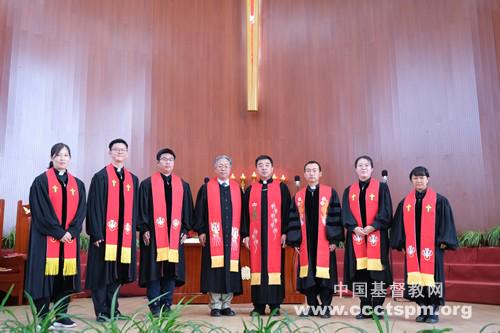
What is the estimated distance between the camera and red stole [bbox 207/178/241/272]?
15.1ft

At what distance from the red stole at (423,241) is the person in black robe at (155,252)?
209 cm

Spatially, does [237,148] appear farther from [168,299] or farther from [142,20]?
[168,299]

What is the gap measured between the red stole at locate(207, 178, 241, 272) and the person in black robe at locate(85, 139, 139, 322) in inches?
29.1

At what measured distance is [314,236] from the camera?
15.3ft

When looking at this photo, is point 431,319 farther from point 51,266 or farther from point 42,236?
point 42,236

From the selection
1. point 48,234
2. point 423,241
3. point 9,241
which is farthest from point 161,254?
point 9,241

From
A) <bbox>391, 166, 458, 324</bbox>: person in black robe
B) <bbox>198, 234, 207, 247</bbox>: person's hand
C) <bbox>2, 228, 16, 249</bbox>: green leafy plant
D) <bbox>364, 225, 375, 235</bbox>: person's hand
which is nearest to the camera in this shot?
<bbox>391, 166, 458, 324</bbox>: person in black robe

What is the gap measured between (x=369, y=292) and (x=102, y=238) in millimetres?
2461

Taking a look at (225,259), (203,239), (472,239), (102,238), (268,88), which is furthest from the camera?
(268,88)

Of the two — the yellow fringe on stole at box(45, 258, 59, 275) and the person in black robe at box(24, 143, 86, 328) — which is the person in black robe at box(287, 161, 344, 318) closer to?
the person in black robe at box(24, 143, 86, 328)

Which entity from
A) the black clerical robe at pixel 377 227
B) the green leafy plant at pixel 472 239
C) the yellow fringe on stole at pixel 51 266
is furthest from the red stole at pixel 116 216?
the green leafy plant at pixel 472 239

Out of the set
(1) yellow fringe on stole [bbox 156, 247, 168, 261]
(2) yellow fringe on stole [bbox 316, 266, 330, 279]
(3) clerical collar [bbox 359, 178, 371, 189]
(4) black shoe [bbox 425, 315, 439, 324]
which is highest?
(3) clerical collar [bbox 359, 178, 371, 189]

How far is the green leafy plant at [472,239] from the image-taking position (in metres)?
6.19

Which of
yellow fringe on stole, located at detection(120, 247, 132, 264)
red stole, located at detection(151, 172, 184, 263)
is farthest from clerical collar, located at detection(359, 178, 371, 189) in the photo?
yellow fringe on stole, located at detection(120, 247, 132, 264)
